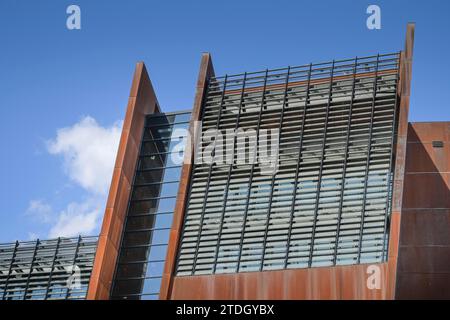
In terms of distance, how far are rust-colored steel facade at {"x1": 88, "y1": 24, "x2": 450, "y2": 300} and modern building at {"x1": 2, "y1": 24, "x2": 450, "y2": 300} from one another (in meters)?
0.04

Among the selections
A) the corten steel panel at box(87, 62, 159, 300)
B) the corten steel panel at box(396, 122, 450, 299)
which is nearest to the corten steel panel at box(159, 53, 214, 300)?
the corten steel panel at box(87, 62, 159, 300)

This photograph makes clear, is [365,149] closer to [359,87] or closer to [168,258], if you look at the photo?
[359,87]

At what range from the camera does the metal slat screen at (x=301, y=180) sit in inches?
1030

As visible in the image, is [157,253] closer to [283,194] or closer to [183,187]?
[183,187]

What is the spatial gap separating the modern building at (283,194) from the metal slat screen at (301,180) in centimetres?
4

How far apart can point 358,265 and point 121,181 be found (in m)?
9.00

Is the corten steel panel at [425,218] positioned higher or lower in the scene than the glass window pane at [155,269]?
higher

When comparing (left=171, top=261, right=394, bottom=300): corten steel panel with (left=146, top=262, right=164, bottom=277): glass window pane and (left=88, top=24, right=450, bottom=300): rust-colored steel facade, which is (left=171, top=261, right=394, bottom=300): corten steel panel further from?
(left=146, top=262, right=164, bottom=277): glass window pane

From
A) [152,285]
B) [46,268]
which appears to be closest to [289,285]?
[152,285]

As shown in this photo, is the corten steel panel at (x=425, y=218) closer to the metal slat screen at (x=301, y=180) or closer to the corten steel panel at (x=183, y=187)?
the metal slat screen at (x=301, y=180)

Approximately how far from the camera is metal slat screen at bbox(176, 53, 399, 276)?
2617 centimetres

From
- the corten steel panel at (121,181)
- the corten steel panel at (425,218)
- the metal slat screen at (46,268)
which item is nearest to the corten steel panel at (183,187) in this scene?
the corten steel panel at (121,181)

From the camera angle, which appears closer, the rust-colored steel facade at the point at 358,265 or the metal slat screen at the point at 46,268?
the rust-colored steel facade at the point at 358,265

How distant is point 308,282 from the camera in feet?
82.3
